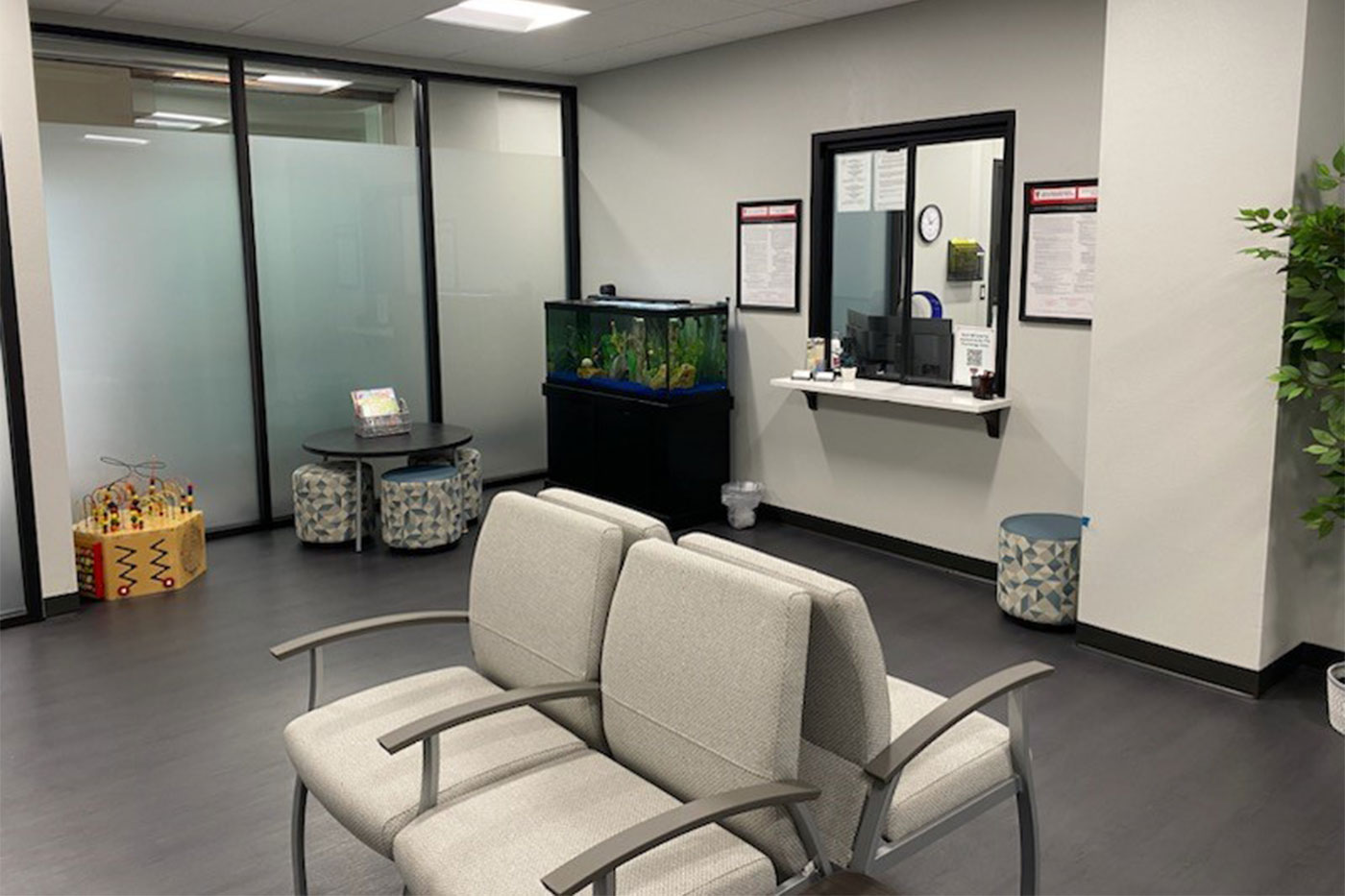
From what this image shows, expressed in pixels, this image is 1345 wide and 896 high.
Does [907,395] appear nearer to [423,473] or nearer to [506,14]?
[423,473]

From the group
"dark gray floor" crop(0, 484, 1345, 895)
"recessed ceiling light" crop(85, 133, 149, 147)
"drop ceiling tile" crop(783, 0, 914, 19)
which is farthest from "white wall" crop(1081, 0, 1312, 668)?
"recessed ceiling light" crop(85, 133, 149, 147)

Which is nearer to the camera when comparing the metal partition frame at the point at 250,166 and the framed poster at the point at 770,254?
the metal partition frame at the point at 250,166

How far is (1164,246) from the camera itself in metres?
3.42

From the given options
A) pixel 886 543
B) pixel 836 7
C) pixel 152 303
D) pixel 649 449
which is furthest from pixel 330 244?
pixel 886 543

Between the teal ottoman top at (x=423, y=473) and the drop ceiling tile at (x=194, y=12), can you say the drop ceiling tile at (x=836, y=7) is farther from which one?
the teal ottoman top at (x=423, y=473)

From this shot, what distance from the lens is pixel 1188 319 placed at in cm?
339

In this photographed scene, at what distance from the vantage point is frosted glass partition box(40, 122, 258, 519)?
4.85m

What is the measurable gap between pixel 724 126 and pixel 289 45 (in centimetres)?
228

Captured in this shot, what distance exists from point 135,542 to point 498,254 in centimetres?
274

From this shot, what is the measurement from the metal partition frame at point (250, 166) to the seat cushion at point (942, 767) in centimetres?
424

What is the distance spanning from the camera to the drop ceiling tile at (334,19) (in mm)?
4570

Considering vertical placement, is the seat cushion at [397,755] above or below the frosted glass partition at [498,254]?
below

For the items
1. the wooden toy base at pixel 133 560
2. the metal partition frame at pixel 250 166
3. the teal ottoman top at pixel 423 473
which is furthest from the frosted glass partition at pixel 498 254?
the wooden toy base at pixel 133 560

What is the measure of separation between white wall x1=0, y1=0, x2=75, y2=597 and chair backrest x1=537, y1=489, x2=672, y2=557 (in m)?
2.65
